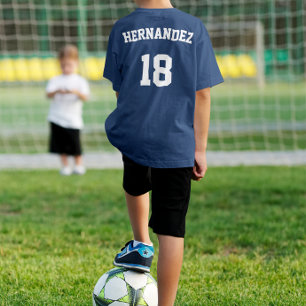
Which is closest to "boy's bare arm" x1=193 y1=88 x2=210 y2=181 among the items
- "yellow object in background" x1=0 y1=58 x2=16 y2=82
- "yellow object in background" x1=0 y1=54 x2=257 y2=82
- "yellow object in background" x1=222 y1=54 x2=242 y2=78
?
"yellow object in background" x1=0 y1=54 x2=257 y2=82

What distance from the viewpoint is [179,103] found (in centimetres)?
213

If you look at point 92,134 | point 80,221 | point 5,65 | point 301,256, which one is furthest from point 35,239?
point 5,65

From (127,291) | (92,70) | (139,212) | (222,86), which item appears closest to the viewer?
(139,212)

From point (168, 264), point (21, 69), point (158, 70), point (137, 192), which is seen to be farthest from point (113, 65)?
point (21, 69)

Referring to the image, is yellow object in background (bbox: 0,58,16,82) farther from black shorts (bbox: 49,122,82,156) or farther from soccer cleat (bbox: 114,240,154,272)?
soccer cleat (bbox: 114,240,154,272)

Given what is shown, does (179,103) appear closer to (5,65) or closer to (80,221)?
(80,221)

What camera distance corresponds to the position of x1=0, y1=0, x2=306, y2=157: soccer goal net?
31.0ft

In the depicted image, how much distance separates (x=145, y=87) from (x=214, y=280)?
4.27 feet

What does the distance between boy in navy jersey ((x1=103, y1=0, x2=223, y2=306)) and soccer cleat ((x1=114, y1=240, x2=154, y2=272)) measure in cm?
23

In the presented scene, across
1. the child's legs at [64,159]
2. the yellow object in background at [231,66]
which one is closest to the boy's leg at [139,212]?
the child's legs at [64,159]

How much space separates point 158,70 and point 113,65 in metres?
0.22

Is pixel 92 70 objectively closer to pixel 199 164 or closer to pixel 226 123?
pixel 226 123

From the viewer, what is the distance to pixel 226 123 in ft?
37.6

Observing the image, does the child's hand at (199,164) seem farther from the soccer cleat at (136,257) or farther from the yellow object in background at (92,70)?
the yellow object in background at (92,70)
